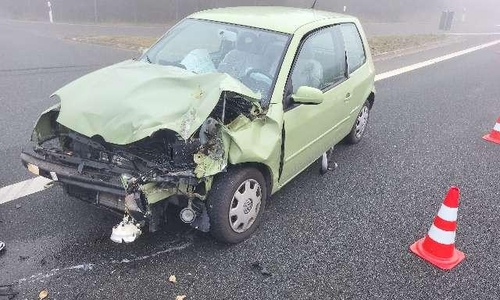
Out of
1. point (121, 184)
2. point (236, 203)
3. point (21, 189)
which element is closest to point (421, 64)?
point (236, 203)

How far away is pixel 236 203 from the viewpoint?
3.44 m

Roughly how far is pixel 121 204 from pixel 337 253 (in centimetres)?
176

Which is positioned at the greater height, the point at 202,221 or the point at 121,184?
the point at 121,184

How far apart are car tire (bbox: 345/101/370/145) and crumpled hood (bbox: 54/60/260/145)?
256cm

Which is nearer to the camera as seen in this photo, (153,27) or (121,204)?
(121,204)

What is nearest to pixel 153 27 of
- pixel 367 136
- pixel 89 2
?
pixel 89 2

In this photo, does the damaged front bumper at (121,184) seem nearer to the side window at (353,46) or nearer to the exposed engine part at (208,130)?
the exposed engine part at (208,130)

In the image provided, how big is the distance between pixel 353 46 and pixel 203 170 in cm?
292

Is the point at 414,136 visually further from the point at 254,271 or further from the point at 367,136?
the point at 254,271

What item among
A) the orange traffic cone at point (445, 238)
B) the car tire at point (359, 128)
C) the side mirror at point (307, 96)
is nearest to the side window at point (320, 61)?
the side mirror at point (307, 96)

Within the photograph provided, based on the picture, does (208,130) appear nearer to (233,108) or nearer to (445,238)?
(233,108)

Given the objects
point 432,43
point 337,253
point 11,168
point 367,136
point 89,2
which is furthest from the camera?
point 89,2

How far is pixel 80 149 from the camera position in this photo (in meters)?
3.40

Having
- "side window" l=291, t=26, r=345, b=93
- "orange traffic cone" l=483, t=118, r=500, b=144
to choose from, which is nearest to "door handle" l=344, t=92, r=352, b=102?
"side window" l=291, t=26, r=345, b=93
